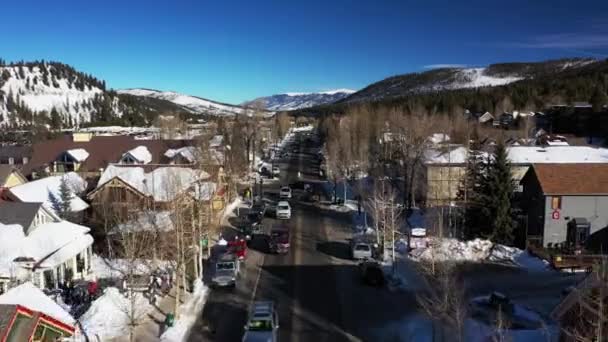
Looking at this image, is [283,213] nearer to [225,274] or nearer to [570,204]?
[225,274]

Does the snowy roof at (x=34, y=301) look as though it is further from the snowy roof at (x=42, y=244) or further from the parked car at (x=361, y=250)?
the parked car at (x=361, y=250)

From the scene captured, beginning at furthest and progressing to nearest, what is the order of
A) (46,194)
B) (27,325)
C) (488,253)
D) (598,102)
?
1. (598,102)
2. (46,194)
3. (488,253)
4. (27,325)

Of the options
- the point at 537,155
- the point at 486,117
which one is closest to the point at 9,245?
the point at 537,155

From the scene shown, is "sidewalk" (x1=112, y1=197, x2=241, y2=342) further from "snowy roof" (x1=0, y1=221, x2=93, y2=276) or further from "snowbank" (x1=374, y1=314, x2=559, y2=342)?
"snowbank" (x1=374, y1=314, x2=559, y2=342)

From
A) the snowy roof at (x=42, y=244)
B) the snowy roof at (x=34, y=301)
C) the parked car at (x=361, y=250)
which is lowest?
the parked car at (x=361, y=250)

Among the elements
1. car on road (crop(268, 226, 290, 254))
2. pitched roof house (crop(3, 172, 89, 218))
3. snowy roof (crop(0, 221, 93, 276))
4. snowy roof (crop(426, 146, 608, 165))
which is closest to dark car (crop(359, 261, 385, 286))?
car on road (crop(268, 226, 290, 254))

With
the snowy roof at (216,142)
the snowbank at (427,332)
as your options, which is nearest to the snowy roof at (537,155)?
the snowbank at (427,332)
